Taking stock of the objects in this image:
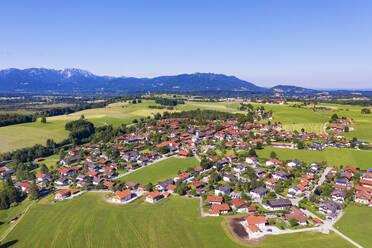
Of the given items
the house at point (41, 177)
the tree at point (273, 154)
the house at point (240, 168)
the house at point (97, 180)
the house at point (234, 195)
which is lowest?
the house at point (41, 177)

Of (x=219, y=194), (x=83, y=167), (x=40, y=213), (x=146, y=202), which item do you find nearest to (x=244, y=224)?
(x=219, y=194)

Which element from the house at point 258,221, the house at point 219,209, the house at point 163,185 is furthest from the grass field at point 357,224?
the house at point 163,185

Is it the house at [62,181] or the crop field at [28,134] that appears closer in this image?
the house at [62,181]

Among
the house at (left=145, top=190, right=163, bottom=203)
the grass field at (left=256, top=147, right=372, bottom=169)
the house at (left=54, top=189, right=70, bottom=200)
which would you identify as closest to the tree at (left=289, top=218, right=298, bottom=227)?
the house at (left=145, top=190, right=163, bottom=203)

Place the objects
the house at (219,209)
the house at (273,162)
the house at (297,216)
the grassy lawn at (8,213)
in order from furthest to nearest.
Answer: the house at (273,162) < the house at (219,209) < the grassy lawn at (8,213) < the house at (297,216)

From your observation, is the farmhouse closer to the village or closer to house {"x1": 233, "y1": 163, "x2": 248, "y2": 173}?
the village

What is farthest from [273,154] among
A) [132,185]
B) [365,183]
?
[132,185]

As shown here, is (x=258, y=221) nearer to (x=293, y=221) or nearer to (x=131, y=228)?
(x=293, y=221)

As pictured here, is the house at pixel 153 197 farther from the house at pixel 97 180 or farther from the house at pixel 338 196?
the house at pixel 338 196

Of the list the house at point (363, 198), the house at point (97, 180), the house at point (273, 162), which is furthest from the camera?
the house at point (273, 162)
